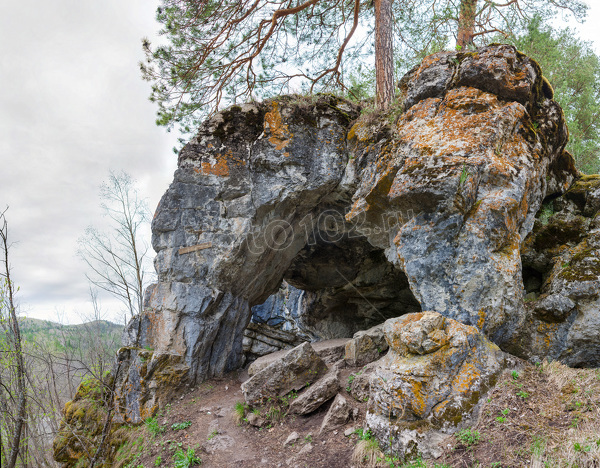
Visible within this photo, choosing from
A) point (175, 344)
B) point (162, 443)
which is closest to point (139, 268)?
point (175, 344)

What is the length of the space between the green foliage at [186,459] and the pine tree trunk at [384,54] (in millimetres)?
7135

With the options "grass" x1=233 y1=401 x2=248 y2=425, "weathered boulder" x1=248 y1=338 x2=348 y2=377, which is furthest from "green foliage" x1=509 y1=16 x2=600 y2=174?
"grass" x1=233 y1=401 x2=248 y2=425

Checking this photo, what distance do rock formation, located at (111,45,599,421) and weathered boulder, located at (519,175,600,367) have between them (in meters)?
0.02

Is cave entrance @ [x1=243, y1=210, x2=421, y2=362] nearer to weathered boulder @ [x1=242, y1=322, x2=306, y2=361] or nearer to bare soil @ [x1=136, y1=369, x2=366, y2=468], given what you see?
weathered boulder @ [x1=242, y1=322, x2=306, y2=361]

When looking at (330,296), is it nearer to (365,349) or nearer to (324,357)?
(324,357)

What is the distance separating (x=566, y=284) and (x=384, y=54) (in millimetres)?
5739

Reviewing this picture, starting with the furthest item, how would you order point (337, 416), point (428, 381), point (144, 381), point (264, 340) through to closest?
point (264, 340)
point (144, 381)
point (337, 416)
point (428, 381)

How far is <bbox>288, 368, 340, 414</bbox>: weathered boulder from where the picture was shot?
555cm

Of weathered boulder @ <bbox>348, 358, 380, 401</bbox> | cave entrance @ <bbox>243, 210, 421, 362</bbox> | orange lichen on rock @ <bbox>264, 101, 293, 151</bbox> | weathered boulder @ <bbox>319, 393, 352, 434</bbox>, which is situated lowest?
weathered boulder @ <bbox>319, 393, 352, 434</bbox>

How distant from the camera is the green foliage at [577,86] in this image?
28.5ft

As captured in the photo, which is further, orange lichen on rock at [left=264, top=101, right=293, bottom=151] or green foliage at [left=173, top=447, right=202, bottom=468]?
orange lichen on rock at [left=264, top=101, right=293, bottom=151]

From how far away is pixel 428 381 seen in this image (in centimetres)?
392

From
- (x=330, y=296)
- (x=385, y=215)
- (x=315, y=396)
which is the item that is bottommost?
(x=315, y=396)

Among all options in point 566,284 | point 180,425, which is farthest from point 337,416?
point 566,284
